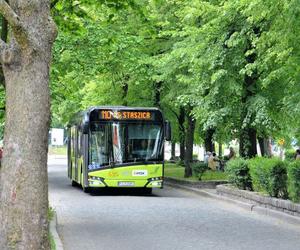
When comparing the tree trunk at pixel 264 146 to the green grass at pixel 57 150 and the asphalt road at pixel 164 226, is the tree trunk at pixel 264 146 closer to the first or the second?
the asphalt road at pixel 164 226

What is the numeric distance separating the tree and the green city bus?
15877 millimetres

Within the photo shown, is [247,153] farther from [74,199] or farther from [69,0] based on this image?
[69,0]

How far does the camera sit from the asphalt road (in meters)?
11.8

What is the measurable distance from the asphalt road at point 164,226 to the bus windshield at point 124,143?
201 cm

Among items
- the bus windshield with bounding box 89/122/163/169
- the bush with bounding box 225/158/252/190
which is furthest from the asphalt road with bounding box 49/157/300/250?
the bus windshield with bounding box 89/122/163/169

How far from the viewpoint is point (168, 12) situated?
30.4 meters

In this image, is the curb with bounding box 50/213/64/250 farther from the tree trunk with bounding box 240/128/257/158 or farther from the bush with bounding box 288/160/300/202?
the tree trunk with bounding box 240/128/257/158

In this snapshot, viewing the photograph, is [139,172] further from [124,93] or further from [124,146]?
[124,93]

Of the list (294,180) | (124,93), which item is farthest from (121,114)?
(124,93)

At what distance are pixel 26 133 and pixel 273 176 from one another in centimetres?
1158

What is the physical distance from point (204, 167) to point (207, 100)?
5697mm

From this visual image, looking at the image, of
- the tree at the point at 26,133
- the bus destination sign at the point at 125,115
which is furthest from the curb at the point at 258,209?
the tree at the point at 26,133

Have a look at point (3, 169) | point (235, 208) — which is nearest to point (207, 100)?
point (235, 208)

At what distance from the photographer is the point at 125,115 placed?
75.8 ft
